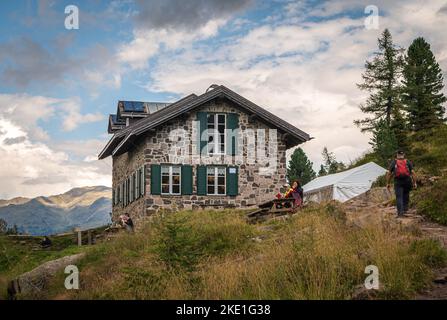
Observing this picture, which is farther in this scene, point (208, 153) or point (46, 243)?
point (208, 153)

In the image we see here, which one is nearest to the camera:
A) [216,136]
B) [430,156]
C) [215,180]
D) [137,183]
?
[215,180]

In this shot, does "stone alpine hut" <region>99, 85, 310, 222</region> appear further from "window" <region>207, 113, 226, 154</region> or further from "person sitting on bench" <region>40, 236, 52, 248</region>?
"person sitting on bench" <region>40, 236, 52, 248</region>

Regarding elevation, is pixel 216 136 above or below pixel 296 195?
above

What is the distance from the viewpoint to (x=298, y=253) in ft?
38.3

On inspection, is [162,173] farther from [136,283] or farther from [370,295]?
[370,295]

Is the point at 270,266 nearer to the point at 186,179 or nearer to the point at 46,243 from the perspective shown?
the point at 186,179

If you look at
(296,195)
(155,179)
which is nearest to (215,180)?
(155,179)

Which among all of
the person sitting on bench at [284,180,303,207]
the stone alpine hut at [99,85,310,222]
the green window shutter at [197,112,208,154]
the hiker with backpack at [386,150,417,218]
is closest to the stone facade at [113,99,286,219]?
the stone alpine hut at [99,85,310,222]

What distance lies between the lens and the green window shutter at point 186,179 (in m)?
28.3

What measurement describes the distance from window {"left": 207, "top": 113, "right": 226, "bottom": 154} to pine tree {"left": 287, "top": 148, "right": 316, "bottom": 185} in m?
21.4

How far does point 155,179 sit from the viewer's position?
28031 millimetres

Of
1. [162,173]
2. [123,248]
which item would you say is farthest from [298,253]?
[162,173]

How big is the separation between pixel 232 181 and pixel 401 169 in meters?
13.2
